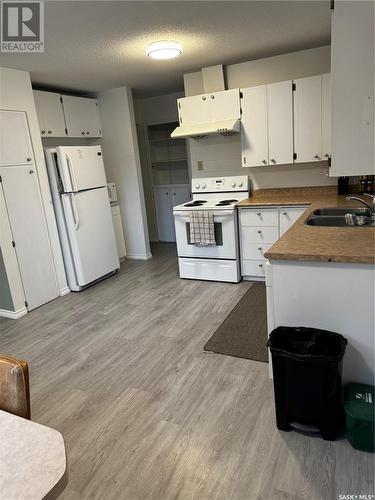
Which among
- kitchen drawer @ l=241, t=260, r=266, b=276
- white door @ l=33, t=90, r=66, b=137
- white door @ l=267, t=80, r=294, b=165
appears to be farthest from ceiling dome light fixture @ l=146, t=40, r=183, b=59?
kitchen drawer @ l=241, t=260, r=266, b=276

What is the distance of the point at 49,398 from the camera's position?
2.32 m

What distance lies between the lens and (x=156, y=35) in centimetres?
294

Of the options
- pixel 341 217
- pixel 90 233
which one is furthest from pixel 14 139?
pixel 341 217

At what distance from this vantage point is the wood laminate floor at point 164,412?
5.26 feet

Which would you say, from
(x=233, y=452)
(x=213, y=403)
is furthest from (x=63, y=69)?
(x=233, y=452)

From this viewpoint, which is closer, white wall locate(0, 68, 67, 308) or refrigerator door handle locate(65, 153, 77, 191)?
white wall locate(0, 68, 67, 308)

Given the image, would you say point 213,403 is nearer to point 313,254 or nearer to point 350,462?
point 350,462

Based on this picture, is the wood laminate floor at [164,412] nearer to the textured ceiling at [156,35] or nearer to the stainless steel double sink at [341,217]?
the stainless steel double sink at [341,217]

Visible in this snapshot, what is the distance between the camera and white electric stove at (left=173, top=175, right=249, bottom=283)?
153 inches

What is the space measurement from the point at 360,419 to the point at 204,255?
8.78 ft

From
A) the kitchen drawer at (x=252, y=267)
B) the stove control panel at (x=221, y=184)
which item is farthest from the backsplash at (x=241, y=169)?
the kitchen drawer at (x=252, y=267)

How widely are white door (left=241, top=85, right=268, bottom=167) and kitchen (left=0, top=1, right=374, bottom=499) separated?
0.05 ft

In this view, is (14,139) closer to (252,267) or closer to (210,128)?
(210,128)

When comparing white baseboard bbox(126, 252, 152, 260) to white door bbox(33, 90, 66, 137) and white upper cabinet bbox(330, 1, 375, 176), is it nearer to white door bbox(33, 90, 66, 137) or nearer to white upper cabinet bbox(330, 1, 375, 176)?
→ white door bbox(33, 90, 66, 137)
